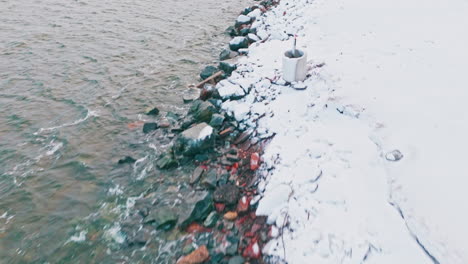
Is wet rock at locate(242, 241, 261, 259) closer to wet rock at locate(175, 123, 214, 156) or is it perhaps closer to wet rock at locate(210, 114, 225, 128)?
wet rock at locate(175, 123, 214, 156)

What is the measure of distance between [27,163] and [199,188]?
405 centimetres

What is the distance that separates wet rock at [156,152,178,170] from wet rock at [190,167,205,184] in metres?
0.55

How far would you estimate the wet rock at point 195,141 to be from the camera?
639 cm

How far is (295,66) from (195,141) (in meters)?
2.78

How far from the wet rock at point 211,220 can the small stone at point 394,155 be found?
2.90m

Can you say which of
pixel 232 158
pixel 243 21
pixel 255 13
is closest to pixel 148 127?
pixel 232 158

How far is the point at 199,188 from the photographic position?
573 centimetres

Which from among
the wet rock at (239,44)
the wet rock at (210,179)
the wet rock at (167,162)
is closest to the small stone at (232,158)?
the wet rock at (210,179)

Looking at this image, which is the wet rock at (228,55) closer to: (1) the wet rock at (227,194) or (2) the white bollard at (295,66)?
(2) the white bollard at (295,66)

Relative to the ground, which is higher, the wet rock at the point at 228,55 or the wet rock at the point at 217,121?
the wet rock at the point at 228,55

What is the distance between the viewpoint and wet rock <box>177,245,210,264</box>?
4.46 meters

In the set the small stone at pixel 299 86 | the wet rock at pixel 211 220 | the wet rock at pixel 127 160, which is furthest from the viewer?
the small stone at pixel 299 86

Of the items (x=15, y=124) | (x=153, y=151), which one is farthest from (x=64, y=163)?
(x=15, y=124)

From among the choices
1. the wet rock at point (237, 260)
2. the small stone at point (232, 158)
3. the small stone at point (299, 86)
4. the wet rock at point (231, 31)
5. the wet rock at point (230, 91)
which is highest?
the small stone at point (299, 86)
